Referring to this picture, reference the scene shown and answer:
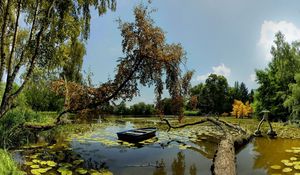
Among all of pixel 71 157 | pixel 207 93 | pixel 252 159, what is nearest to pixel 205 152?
pixel 252 159

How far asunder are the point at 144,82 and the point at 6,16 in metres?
5.69

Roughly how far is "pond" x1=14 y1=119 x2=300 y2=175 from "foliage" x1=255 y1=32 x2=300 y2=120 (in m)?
21.4

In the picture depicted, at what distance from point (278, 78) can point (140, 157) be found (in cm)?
3088

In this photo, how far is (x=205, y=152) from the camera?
14836 mm

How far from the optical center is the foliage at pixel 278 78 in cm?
3666

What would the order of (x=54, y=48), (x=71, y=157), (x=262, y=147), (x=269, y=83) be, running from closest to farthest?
(x=54, y=48) → (x=71, y=157) → (x=262, y=147) → (x=269, y=83)

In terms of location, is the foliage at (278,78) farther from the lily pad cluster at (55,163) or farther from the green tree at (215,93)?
the lily pad cluster at (55,163)

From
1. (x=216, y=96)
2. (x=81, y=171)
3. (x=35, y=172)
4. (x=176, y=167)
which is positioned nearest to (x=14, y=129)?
(x=35, y=172)

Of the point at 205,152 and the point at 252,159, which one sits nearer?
the point at 252,159

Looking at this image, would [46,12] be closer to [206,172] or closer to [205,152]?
[206,172]

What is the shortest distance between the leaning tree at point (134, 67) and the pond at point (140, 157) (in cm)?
217

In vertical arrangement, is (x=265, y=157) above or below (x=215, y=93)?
below

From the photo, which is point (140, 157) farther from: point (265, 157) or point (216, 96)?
point (216, 96)

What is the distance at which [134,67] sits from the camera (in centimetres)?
1262
